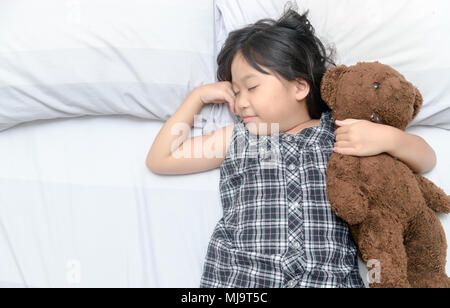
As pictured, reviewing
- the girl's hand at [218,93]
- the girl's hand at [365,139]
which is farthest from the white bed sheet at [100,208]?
the girl's hand at [365,139]

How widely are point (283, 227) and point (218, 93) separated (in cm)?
36

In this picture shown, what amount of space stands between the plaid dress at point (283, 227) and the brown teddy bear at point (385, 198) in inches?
2.1

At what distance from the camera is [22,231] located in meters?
1.04

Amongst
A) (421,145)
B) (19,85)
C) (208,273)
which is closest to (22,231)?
(19,85)

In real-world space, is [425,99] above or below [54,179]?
above

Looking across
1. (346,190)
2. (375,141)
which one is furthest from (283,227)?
(375,141)

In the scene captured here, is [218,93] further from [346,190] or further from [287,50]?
[346,190]

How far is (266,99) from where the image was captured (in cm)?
95

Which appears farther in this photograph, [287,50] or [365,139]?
[287,50]

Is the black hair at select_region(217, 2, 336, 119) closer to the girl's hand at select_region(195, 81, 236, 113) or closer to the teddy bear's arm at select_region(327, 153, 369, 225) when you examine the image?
the girl's hand at select_region(195, 81, 236, 113)

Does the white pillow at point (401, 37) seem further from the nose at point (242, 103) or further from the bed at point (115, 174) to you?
the nose at point (242, 103)
